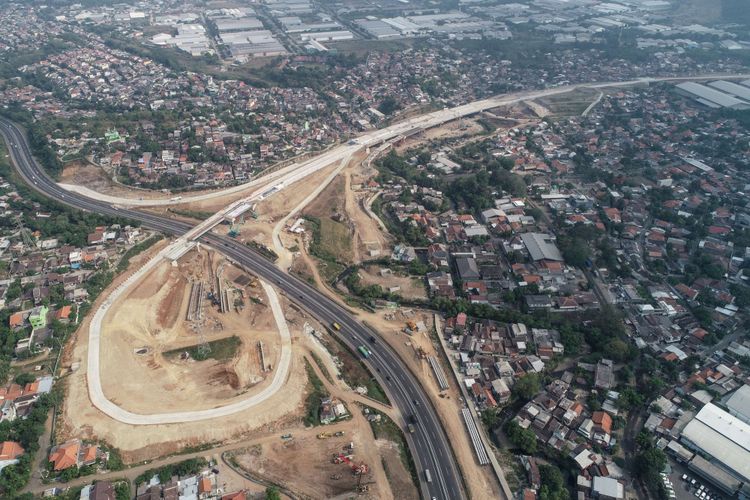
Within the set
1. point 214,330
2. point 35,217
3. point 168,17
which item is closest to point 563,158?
point 214,330

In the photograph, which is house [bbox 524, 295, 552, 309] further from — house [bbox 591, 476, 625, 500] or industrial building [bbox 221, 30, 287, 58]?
industrial building [bbox 221, 30, 287, 58]

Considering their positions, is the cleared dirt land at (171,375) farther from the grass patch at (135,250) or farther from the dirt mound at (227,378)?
the grass patch at (135,250)

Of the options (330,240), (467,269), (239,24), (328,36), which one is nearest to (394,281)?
(467,269)

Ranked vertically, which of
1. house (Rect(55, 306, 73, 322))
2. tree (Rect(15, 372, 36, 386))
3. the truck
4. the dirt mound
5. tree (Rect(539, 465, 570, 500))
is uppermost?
house (Rect(55, 306, 73, 322))

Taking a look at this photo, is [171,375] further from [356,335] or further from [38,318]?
[356,335]

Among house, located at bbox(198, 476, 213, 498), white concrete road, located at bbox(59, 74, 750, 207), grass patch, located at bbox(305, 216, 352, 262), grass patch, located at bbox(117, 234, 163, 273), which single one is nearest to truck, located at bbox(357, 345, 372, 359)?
grass patch, located at bbox(305, 216, 352, 262)

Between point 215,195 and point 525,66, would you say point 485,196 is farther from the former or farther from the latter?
point 525,66

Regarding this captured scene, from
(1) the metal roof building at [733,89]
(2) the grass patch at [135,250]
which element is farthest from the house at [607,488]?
(1) the metal roof building at [733,89]
